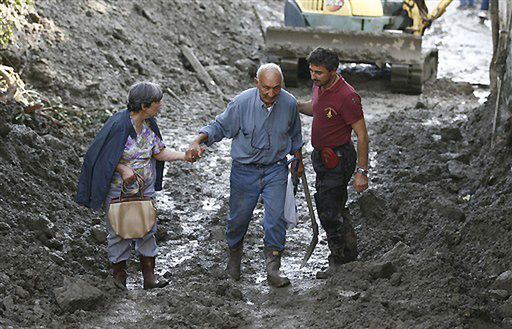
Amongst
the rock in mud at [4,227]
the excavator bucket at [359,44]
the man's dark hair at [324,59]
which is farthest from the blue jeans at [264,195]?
the excavator bucket at [359,44]

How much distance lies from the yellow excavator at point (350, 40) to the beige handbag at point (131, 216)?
1005 cm

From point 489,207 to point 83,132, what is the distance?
16.4 feet

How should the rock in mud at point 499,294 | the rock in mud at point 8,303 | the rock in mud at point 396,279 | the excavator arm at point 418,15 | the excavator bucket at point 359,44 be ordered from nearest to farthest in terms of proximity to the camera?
the rock in mud at point 8,303
the rock in mud at point 499,294
the rock in mud at point 396,279
the excavator bucket at point 359,44
the excavator arm at point 418,15

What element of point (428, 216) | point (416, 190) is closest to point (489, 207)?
point (428, 216)

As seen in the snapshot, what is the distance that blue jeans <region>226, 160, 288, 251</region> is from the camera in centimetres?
757

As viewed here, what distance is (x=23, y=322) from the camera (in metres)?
5.91

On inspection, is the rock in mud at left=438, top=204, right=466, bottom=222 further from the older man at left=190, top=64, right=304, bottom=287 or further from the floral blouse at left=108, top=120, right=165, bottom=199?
the floral blouse at left=108, top=120, right=165, bottom=199

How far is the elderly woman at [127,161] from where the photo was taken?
700 centimetres

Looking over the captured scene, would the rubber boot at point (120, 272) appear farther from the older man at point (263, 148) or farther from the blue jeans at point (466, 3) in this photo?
the blue jeans at point (466, 3)

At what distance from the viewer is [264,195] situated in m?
7.64

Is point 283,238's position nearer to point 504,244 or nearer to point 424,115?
point 504,244

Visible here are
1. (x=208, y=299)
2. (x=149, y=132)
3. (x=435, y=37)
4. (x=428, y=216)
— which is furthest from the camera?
(x=435, y=37)

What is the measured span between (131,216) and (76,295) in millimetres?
901

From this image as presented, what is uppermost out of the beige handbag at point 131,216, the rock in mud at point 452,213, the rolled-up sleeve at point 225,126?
the rolled-up sleeve at point 225,126
